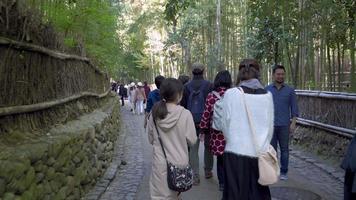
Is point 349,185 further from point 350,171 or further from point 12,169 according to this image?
point 12,169

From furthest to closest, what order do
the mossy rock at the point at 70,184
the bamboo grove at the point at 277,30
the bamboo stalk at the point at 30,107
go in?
the bamboo grove at the point at 277,30 → the mossy rock at the point at 70,184 → the bamboo stalk at the point at 30,107

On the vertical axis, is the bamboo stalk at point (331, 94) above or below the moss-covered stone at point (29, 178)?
above

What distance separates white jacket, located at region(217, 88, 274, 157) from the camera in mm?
4051

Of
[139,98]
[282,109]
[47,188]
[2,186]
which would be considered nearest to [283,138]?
[282,109]

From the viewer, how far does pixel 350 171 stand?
13.4 ft

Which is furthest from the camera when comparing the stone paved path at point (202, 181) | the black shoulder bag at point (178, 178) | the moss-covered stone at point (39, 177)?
the stone paved path at point (202, 181)

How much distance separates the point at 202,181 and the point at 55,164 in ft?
8.75

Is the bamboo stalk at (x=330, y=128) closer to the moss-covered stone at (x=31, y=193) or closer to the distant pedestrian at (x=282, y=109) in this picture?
the distant pedestrian at (x=282, y=109)

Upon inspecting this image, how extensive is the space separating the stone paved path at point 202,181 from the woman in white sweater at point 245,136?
2113 millimetres

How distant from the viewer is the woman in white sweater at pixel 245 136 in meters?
4.06

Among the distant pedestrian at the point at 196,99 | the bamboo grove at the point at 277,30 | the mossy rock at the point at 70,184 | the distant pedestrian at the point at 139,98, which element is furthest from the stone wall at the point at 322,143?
the distant pedestrian at the point at 139,98

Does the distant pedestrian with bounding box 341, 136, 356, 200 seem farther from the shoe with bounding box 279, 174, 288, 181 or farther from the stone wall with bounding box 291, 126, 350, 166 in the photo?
the stone wall with bounding box 291, 126, 350, 166

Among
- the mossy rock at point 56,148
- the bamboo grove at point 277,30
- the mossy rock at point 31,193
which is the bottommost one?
the mossy rock at point 31,193

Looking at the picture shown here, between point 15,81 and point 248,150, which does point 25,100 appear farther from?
point 248,150
